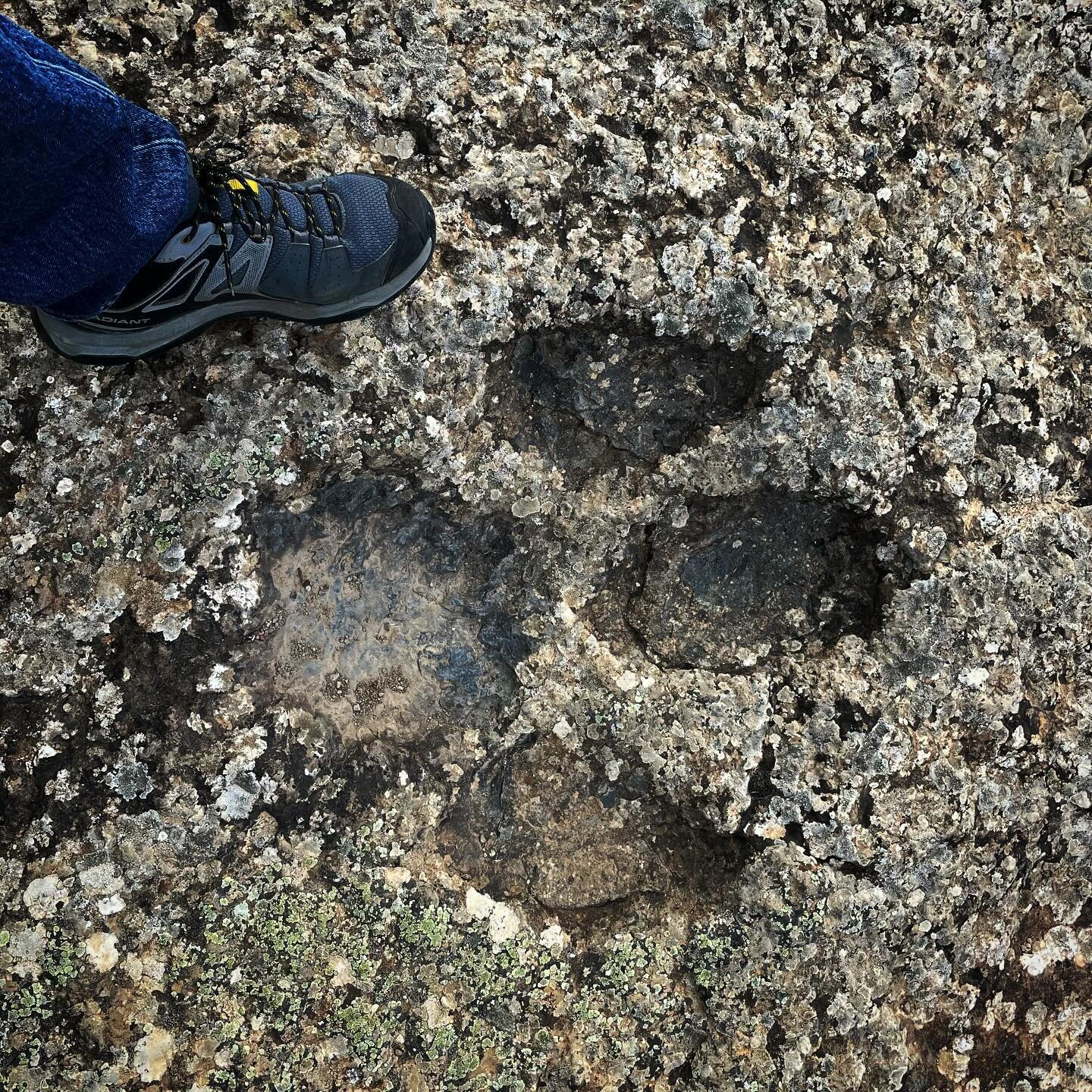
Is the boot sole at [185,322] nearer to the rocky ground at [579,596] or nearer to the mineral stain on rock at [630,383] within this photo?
the rocky ground at [579,596]

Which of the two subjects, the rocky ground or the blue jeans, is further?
the rocky ground

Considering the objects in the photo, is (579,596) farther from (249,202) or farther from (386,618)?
(249,202)

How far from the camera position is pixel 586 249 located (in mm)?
2201

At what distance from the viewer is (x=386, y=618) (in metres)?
2.31

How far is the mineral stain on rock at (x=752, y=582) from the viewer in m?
2.38

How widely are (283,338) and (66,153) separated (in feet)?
2.27

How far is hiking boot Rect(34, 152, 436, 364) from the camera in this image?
1871mm

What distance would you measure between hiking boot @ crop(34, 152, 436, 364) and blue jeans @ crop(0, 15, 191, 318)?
0.13 metres

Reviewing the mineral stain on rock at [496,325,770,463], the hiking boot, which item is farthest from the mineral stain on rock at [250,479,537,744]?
the hiking boot

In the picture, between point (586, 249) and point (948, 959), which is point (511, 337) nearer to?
point (586, 249)

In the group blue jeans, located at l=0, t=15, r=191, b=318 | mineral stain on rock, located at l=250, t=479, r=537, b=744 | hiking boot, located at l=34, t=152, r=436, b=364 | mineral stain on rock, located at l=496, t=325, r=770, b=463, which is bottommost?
mineral stain on rock, located at l=250, t=479, r=537, b=744

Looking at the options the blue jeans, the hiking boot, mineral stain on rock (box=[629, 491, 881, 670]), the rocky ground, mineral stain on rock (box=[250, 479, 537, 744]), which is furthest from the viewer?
mineral stain on rock (box=[629, 491, 881, 670])

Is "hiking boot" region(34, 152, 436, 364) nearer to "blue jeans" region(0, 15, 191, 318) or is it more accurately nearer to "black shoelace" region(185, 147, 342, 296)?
"black shoelace" region(185, 147, 342, 296)

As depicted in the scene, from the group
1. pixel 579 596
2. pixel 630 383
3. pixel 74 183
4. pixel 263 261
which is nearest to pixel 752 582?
pixel 579 596
